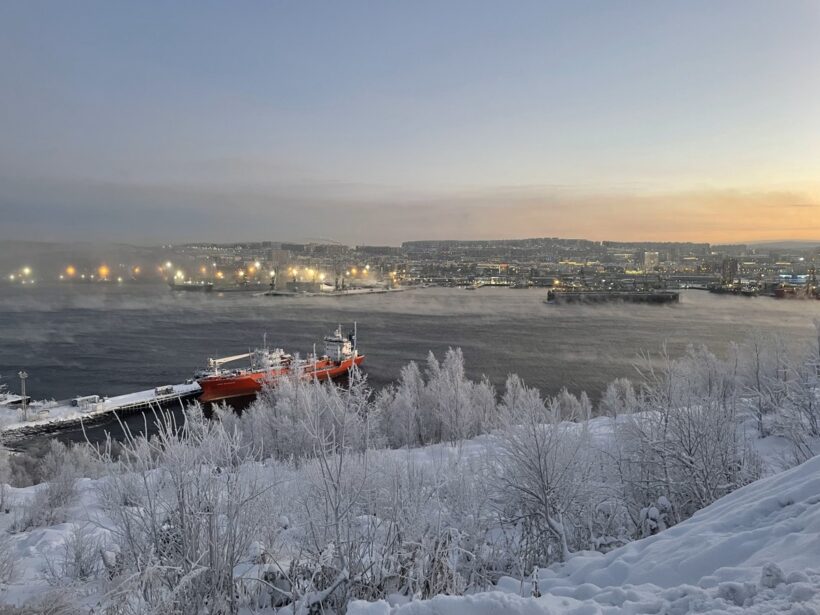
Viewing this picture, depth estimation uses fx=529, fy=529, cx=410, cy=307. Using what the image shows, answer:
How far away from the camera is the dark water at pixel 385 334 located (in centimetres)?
3388

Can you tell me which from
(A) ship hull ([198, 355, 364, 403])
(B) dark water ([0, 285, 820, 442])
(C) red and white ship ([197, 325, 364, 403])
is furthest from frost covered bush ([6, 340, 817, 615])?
(B) dark water ([0, 285, 820, 442])

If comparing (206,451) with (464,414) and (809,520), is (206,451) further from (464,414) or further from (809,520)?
(464,414)

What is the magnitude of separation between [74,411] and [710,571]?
1151 inches

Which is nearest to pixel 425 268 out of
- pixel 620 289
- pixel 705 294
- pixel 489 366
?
pixel 620 289

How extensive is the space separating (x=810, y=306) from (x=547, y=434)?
7791cm

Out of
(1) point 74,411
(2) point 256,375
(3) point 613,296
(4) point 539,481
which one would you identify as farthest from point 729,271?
(4) point 539,481

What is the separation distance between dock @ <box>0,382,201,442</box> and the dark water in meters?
3.09

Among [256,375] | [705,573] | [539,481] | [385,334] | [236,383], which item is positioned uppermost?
[705,573]

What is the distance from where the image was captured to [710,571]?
3652 mm

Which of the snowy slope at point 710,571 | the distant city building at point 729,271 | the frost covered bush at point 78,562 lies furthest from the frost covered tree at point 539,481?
the distant city building at point 729,271

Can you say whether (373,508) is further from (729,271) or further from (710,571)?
(729,271)

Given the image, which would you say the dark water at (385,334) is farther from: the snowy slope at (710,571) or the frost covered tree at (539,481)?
the snowy slope at (710,571)

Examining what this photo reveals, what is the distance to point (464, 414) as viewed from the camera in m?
20.8

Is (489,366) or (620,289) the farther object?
(620,289)
